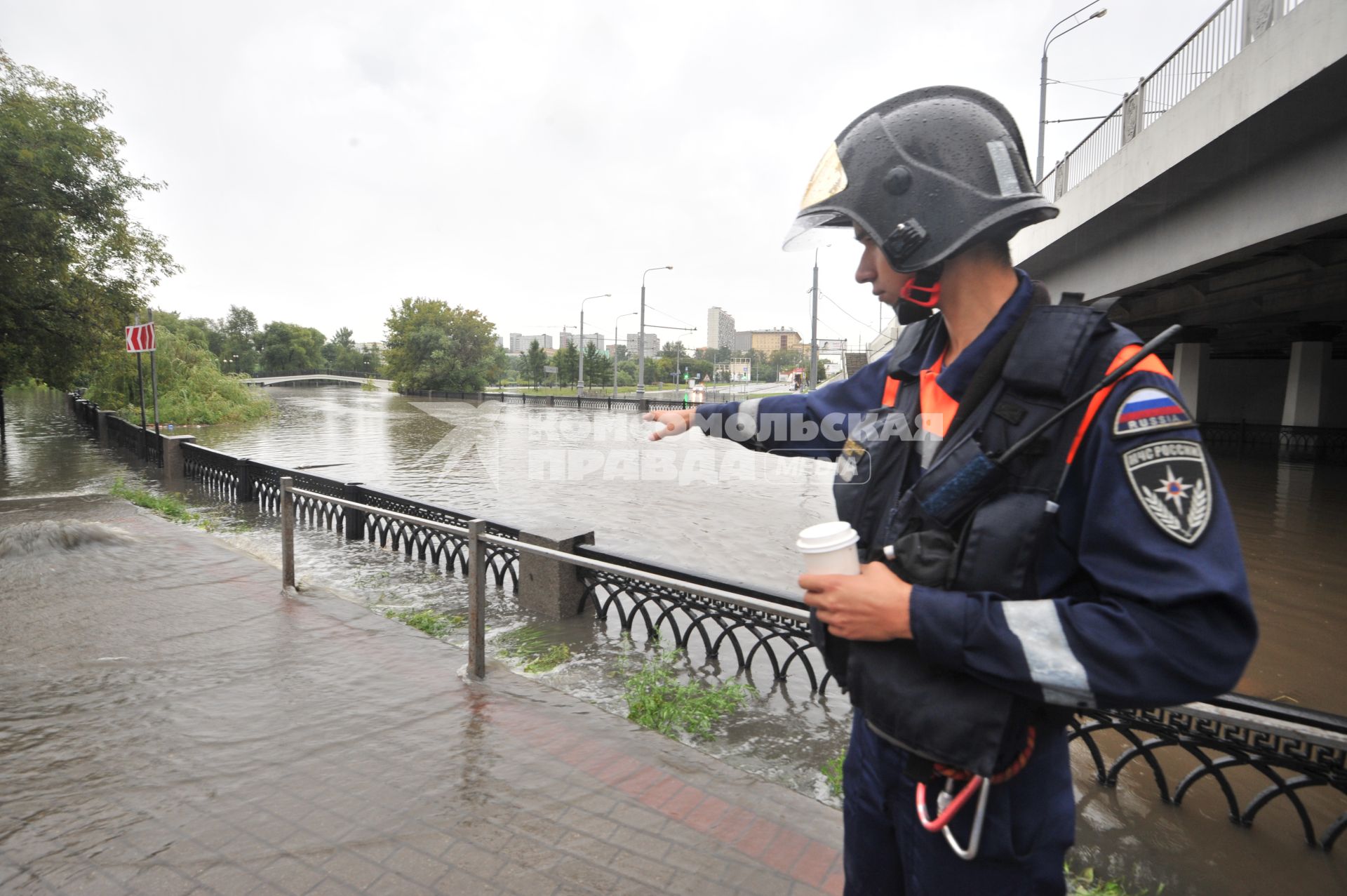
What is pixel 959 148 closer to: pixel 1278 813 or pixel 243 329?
pixel 1278 813

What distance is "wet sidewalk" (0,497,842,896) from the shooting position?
2902mm

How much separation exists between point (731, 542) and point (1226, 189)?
9.22 m

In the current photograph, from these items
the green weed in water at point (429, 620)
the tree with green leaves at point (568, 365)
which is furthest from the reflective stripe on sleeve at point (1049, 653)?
the tree with green leaves at point (568, 365)

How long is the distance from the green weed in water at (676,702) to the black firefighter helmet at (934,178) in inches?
134

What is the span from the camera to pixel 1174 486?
1253 mm

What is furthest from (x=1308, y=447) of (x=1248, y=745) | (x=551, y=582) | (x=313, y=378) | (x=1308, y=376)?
(x=313, y=378)

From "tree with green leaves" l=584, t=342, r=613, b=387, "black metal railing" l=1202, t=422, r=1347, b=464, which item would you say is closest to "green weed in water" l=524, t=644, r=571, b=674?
"black metal railing" l=1202, t=422, r=1347, b=464

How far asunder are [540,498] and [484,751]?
10345mm

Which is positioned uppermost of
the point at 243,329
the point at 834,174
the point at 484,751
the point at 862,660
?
the point at 243,329

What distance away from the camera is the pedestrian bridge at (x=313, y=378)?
A: 98.6 metres

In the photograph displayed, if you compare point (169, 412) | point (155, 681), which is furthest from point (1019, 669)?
point (169, 412)

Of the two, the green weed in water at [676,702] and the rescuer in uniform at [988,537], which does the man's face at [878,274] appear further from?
the green weed in water at [676,702]

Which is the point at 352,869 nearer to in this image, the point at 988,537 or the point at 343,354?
the point at 988,537

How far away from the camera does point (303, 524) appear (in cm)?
1080
